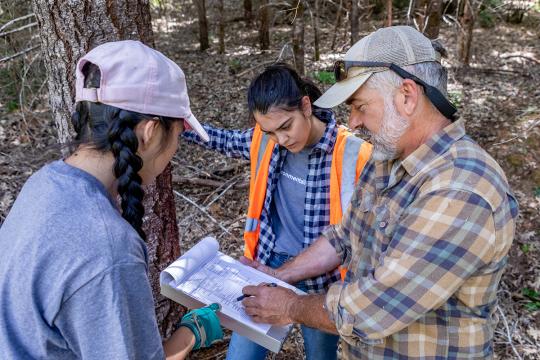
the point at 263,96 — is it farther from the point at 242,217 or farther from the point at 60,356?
the point at 242,217

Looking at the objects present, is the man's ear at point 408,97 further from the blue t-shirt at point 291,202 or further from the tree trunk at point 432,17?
the tree trunk at point 432,17

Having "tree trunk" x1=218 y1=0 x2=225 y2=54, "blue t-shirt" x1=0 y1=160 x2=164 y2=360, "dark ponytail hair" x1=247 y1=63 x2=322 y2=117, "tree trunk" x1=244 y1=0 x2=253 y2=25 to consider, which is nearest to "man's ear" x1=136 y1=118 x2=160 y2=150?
"blue t-shirt" x1=0 y1=160 x2=164 y2=360

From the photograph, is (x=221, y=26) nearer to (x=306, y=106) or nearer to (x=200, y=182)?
(x=200, y=182)

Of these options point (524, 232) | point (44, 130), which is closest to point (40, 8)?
point (44, 130)

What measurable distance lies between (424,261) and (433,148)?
16.2 inches

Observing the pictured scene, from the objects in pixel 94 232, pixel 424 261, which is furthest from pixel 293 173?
pixel 94 232

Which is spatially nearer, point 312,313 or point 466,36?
point 312,313

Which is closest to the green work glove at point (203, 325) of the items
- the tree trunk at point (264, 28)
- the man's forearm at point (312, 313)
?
the man's forearm at point (312, 313)

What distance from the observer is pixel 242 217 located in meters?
4.79

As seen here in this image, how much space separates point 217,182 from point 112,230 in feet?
13.0

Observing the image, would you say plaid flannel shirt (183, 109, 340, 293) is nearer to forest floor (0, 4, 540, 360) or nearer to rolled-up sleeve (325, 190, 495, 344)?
rolled-up sleeve (325, 190, 495, 344)

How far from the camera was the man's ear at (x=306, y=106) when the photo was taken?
7.78ft

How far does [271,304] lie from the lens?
1.95 meters

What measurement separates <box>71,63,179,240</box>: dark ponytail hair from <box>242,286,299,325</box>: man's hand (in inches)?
31.5
